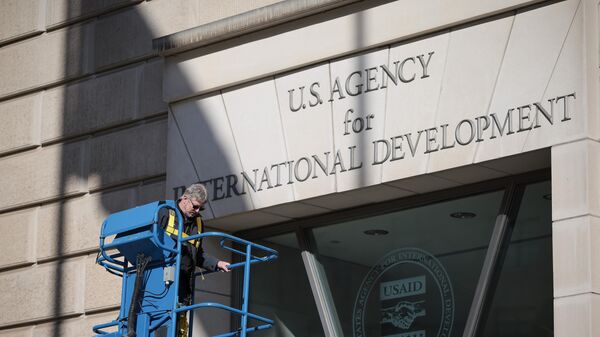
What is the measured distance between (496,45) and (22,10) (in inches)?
266

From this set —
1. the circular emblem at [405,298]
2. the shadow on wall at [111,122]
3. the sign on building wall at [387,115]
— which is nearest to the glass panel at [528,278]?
the circular emblem at [405,298]

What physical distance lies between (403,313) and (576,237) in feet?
6.94

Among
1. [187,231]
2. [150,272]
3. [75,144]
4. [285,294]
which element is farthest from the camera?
[75,144]

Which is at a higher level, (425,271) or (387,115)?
(387,115)

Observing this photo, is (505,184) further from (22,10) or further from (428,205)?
(22,10)

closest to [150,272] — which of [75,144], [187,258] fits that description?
[187,258]

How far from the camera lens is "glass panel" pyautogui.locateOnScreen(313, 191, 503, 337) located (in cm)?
1099

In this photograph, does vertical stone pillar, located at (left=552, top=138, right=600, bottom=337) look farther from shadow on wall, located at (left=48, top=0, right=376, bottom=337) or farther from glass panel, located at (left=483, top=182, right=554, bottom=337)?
shadow on wall, located at (left=48, top=0, right=376, bottom=337)

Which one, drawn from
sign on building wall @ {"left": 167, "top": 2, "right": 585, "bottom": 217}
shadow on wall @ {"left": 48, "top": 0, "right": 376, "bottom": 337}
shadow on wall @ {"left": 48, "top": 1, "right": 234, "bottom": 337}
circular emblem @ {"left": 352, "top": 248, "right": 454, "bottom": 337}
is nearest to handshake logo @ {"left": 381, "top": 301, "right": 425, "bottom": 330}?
circular emblem @ {"left": 352, "top": 248, "right": 454, "bottom": 337}

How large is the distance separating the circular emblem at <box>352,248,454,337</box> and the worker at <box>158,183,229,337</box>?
2.42 meters

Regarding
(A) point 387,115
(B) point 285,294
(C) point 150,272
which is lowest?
(C) point 150,272

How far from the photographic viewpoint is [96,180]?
44.5 feet

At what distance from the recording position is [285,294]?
40.4 ft

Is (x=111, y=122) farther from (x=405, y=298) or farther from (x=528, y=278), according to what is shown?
(x=528, y=278)
